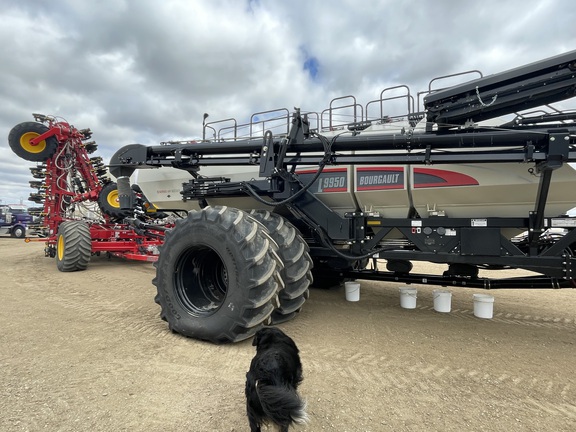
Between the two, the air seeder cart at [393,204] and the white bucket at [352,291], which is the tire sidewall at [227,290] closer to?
the air seeder cart at [393,204]

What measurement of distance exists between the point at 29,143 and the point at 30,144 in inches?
1.3

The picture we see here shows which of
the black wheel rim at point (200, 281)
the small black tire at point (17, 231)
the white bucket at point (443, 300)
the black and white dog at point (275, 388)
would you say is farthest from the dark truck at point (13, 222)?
the black and white dog at point (275, 388)

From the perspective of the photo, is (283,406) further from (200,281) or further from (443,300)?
(443,300)

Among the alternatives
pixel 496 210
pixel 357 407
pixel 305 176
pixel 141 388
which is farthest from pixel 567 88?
pixel 141 388

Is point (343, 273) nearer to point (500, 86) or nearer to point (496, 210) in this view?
point (496, 210)

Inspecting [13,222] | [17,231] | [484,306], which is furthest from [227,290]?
[13,222]

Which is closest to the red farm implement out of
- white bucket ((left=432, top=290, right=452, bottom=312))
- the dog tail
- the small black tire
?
white bucket ((left=432, top=290, right=452, bottom=312))

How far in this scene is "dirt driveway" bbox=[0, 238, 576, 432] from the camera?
2.41 m

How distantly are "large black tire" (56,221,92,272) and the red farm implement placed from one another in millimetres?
451

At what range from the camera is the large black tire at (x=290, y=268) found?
411 centimetres

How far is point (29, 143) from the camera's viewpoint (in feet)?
32.8

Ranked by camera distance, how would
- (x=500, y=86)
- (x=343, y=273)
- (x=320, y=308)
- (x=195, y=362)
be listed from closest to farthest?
(x=195, y=362), (x=500, y=86), (x=320, y=308), (x=343, y=273)

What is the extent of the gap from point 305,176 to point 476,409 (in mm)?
3078

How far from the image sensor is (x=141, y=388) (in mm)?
2764
